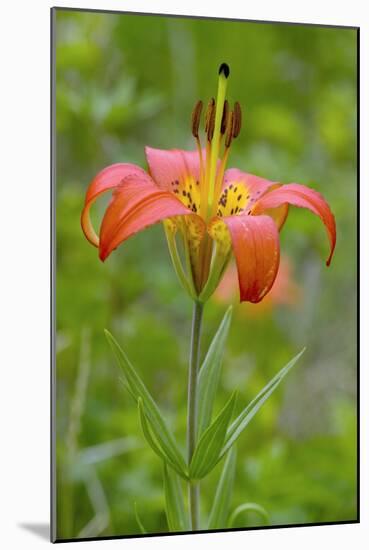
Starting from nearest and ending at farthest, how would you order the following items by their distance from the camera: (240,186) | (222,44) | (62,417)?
(240,186)
(62,417)
(222,44)

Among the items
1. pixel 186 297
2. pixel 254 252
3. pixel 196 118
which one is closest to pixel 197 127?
pixel 196 118

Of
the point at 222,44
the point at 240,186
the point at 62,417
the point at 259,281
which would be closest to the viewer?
the point at 259,281

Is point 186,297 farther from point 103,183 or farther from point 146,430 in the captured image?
point 146,430

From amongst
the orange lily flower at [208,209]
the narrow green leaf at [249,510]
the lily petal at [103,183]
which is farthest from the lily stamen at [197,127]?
the narrow green leaf at [249,510]

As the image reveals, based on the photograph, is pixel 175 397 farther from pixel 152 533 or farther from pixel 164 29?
pixel 164 29

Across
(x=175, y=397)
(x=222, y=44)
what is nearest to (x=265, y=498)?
(x=175, y=397)

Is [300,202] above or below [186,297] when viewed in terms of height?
above

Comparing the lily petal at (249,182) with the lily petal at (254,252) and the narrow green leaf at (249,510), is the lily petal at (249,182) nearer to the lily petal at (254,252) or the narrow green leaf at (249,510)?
the lily petal at (254,252)
